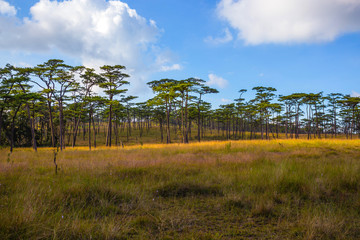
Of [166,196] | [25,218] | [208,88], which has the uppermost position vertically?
[208,88]

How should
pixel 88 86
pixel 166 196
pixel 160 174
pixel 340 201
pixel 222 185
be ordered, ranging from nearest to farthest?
pixel 340 201, pixel 166 196, pixel 222 185, pixel 160 174, pixel 88 86

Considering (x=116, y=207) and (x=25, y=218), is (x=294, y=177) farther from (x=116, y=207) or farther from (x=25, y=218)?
(x=25, y=218)

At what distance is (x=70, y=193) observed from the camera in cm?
351

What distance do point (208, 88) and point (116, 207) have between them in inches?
1270

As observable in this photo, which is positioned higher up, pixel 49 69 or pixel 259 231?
pixel 49 69

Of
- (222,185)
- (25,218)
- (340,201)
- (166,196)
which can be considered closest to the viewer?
(25,218)

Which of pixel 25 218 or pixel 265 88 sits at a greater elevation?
pixel 265 88

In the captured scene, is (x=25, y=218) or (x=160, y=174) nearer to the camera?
(x=25, y=218)

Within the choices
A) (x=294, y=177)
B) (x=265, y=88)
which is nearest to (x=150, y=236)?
(x=294, y=177)

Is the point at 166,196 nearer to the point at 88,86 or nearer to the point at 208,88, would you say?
the point at 208,88

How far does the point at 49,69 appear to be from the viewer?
23.4 m

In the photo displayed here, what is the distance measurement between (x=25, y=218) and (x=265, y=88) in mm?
41605

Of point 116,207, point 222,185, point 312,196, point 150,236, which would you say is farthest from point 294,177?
point 116,207

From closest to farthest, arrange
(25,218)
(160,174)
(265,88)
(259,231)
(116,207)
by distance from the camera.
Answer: (25,218)
(259,231)
(116,207)
(160,174)
(265,88)
